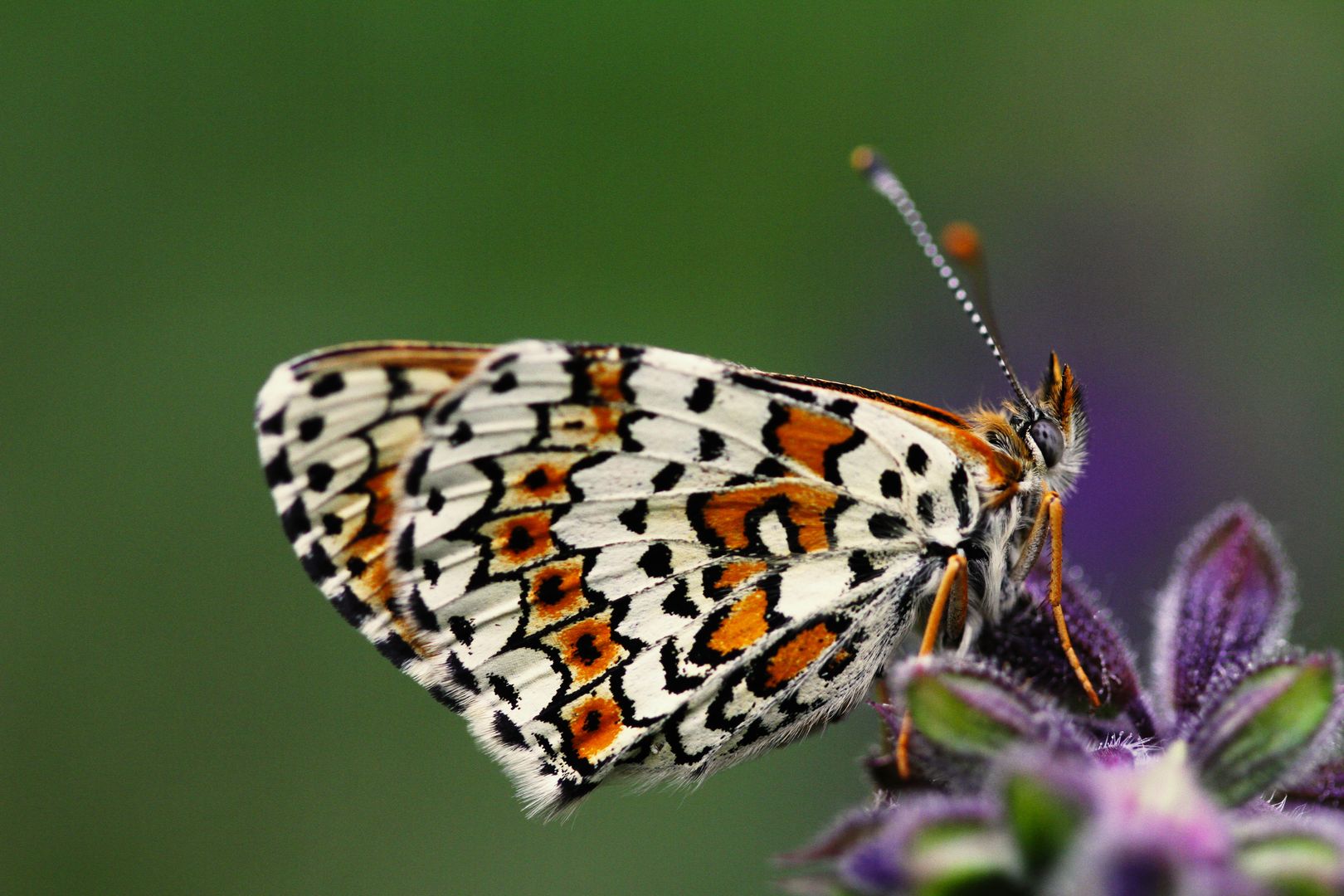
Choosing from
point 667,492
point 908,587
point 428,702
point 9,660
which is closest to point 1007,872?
point 908,587

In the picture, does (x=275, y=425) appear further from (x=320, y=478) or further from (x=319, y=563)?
(x=319, y=563)

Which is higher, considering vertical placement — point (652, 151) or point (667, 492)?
point (652, 151)

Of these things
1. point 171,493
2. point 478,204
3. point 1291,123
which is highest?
point 478,204

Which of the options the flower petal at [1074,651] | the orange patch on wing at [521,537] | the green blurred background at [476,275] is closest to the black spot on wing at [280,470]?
the orange patch on wing at [521,537]

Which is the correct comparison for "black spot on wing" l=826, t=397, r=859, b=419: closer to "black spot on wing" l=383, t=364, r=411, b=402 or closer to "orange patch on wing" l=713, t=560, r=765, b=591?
"orange patch on wing" l=713, t=560, r=765, b=591

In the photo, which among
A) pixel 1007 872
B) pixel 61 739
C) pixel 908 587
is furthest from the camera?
pixel 61 739

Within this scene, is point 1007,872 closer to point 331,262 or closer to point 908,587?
point 908,587
